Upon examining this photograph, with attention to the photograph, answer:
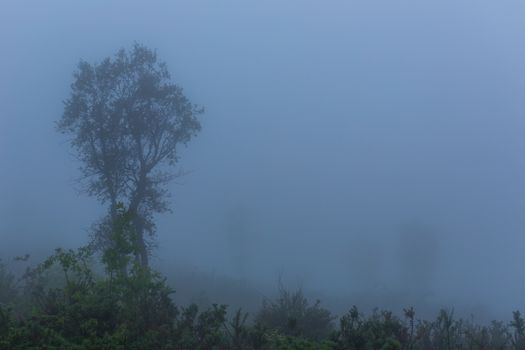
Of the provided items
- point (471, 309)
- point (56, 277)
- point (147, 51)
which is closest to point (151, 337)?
point (56, 277)

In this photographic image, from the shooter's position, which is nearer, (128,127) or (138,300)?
(138,300)

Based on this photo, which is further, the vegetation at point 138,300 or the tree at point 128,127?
the tree at point 128,127

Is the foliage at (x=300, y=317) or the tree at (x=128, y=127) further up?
the tree at (x=128, y=127)

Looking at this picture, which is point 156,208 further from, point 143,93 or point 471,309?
point 471,309

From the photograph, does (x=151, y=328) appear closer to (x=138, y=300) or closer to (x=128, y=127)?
(x=138, y=300)

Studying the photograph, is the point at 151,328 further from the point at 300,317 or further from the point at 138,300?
the point at 300,317

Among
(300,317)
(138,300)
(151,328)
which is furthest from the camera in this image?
(300,317)

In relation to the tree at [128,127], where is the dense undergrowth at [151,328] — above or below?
below

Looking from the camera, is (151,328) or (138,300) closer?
(151,328)

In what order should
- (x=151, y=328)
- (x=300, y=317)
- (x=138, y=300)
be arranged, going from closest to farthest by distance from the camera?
(x=151, y=328) → (x=138, y=300) → (x=300, y=317)

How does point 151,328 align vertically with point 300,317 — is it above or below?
below

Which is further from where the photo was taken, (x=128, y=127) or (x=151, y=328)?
(x=128, y=127)

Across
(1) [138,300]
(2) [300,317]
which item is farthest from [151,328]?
(2) [300,317]

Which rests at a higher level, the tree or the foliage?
the tree
